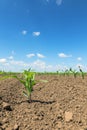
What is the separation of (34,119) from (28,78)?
1277mm

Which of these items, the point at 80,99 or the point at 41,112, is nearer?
the point at 41,112

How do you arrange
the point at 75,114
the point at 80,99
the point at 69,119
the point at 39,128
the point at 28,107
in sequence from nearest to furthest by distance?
the point at 39,128 < the point at 69,119 < the point at 75,114 < the point at 28,107 < the point at 80,99

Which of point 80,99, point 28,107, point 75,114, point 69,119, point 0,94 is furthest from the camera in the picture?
point 0,94

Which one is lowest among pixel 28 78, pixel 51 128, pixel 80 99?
pixel 51 128

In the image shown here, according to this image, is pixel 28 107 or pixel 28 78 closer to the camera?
pixel 28 107

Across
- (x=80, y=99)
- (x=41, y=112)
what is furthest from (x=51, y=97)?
(x=41, y=112)

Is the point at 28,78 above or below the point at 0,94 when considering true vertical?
above

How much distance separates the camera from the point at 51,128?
323cm

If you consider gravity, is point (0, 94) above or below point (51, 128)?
above

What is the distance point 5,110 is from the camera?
385cm

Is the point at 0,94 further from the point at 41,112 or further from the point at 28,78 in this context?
the point at 41,112

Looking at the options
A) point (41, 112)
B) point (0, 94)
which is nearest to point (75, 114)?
point (41, 112)

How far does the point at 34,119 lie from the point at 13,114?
0.45 metres

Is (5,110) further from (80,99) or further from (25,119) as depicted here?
(80,99)
